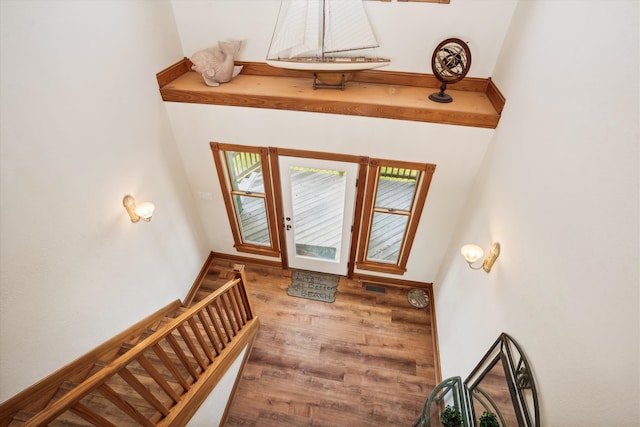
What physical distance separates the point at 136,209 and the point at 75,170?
60cm

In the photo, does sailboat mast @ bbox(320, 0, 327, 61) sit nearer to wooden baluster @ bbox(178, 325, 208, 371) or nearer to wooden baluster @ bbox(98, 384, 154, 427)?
wooden baluster @ bbox(178, 325, 208, 371)

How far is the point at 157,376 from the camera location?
6.22 feet

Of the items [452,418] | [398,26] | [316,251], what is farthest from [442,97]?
[452,418]

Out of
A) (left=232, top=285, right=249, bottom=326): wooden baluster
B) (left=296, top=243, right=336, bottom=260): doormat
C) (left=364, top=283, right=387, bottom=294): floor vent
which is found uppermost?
(left=232, top=285, right=249, bottom=326): wooden baluster

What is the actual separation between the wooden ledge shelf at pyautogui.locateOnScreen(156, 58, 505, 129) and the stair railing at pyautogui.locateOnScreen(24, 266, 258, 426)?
160 cm

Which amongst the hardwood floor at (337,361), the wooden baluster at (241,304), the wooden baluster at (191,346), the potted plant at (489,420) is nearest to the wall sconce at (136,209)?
the wooden baluster at (241,304)

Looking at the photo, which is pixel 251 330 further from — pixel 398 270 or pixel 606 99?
pixel 606 99

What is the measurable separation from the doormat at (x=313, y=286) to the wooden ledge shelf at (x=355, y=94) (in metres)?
2.32

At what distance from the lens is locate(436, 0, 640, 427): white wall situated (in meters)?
1.18

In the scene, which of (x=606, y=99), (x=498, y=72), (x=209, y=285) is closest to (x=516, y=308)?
(x=606, y=99)

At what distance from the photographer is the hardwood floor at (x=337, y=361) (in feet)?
9.86

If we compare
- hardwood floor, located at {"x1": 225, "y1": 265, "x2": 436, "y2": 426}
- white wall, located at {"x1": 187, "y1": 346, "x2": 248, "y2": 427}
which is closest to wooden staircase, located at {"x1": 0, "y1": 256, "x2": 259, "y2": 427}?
white wall, located at {"x1": 187, "y1": 346, "x2": 248, "y2": 427}

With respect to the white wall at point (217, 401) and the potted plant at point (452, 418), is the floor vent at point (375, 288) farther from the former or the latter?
the potted plant at point (452, 418)

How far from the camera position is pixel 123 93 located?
2.45 metres
